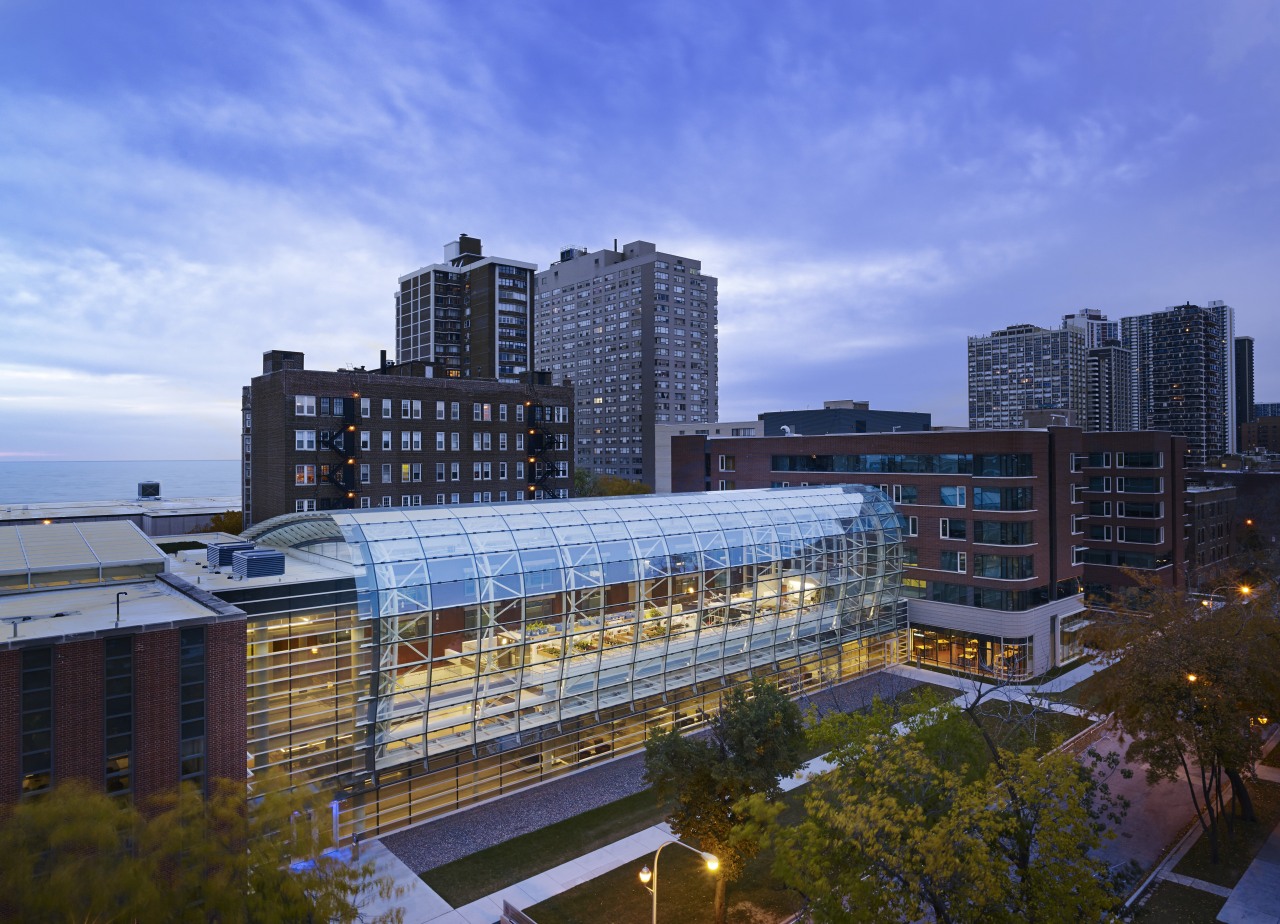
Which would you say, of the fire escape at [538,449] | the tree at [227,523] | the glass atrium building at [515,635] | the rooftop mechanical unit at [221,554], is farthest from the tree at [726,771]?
the tree at [227,523]

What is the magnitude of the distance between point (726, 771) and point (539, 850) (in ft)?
29.2

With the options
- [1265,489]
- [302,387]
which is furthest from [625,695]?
[1265,489]

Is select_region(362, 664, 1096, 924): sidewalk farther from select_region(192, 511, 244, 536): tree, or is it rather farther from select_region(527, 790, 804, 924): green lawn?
select_region(192, 511, 244, 536): tree

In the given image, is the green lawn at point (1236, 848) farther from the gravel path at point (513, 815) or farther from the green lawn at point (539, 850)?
the green lawn at point (539, 850)

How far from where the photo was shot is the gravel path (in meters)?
26.3

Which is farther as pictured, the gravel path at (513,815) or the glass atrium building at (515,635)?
the glass atrium building at (515,635)

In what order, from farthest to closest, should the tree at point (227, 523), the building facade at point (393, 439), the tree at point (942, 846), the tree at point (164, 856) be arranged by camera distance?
the tree at point (227, 523)
the building facade at point (393, 439)
the tree at point (942, 846)
the tree at point (164, 856)

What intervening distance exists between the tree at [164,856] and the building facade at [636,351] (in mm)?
125526

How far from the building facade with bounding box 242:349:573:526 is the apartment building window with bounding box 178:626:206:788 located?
4016cm

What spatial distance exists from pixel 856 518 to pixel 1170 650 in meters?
20.9

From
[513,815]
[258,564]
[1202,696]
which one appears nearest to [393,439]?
[258,564]

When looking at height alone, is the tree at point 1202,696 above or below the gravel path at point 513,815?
above

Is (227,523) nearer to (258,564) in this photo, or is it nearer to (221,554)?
(221,554)

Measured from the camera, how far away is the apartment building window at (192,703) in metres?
20.7
